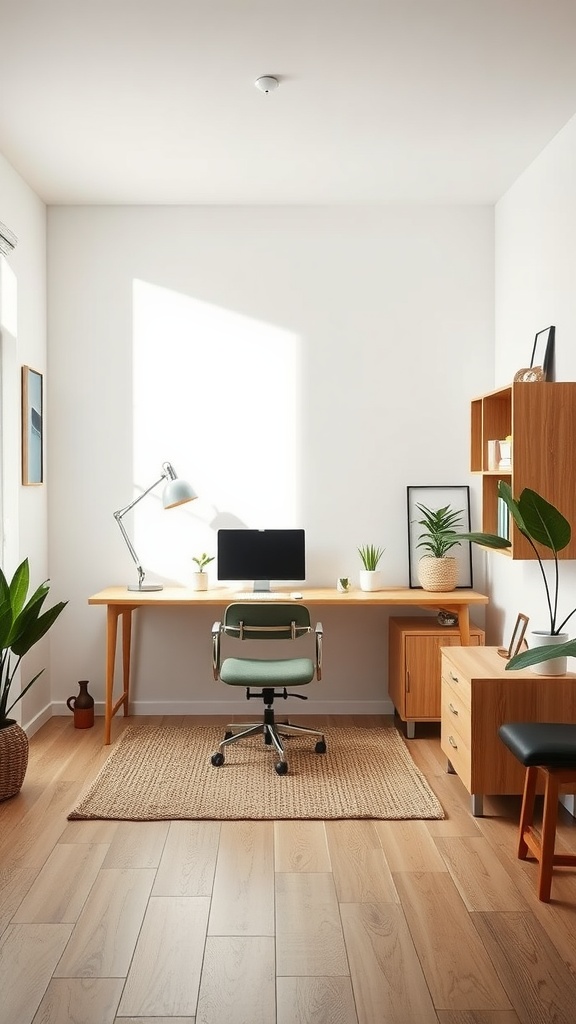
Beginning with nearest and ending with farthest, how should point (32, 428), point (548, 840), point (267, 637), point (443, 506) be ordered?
point (548, 840) < point (267, 637) < point (32, 428) < point (443, 506)

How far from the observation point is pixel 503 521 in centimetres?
406

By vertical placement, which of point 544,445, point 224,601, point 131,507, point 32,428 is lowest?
point 224,601

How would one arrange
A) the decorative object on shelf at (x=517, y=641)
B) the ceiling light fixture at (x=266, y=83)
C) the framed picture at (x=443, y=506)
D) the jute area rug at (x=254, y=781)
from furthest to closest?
the framed picture at (x=443, y=506) → the decorative object on shelf at (x=517, y=641) → the jute area rug at (x=254, y=781) → the ceiling light fixture at (x=266, y=83)

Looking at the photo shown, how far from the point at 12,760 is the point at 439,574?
236 cm

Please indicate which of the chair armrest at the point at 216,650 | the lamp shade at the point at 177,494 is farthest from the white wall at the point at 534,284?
the lamp shade at the point at 177,494

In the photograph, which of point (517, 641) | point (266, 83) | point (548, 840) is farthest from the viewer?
point (517, 641)

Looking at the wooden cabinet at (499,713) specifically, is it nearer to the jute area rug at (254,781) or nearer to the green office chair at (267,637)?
the jute area rug at (254,781)

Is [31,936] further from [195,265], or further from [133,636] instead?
[195,265]

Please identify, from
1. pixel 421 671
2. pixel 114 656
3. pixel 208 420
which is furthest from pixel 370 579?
pixel 114 656

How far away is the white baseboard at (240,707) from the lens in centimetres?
518

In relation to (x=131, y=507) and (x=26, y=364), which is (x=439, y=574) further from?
(x=26, y=364)

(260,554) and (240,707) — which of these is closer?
(260,554)

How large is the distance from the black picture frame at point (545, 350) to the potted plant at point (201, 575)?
2.04 metres

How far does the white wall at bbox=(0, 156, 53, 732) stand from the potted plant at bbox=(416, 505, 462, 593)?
2111mm
